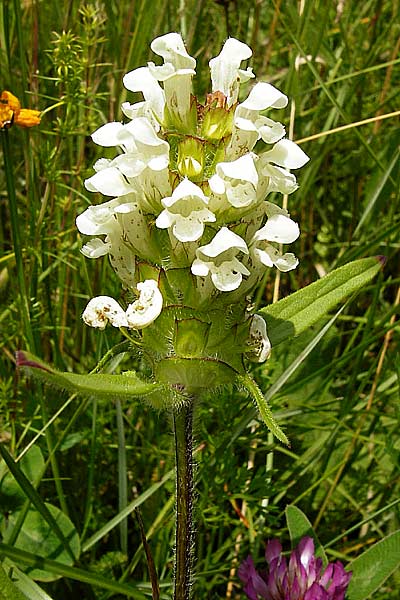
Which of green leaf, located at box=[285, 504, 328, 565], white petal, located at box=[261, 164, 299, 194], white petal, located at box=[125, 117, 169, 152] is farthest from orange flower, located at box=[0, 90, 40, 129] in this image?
green leaf, located at box=[285, 504, 328, 565]

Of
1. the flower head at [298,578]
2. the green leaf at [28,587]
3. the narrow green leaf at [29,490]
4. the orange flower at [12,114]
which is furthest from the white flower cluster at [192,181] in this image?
the flower head at [298,578]

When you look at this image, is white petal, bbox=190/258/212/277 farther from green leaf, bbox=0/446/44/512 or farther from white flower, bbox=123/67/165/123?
green leaf, bbox=0/446/44/512

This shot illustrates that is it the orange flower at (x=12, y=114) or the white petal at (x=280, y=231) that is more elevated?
the orange flower at (x=12, y=114)

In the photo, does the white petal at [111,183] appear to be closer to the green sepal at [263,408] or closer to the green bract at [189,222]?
the green bract at [189,222]

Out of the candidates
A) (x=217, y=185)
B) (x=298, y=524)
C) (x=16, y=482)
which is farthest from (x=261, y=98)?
(x=16, y=482)

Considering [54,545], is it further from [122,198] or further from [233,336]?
[122,198]
